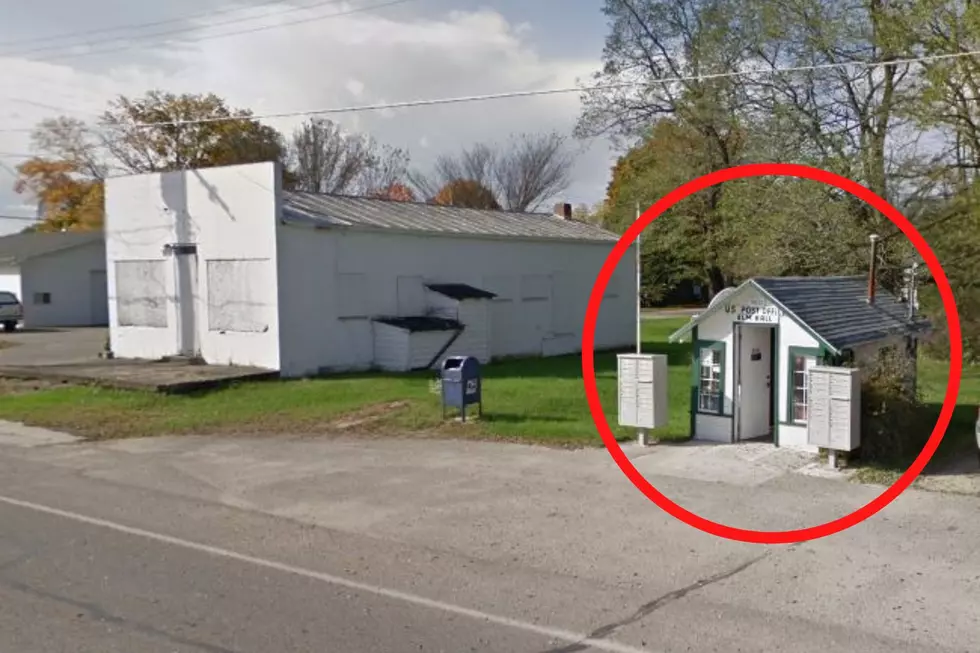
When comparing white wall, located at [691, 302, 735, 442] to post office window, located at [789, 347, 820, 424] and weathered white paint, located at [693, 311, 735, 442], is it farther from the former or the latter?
post office window, located at [789, 347, 820, 424]

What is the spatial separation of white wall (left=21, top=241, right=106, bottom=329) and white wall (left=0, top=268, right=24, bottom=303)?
18.6 inches

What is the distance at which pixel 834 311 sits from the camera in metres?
12.2

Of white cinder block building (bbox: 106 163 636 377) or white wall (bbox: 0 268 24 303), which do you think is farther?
white wall (bbox: 0 268 24 303)

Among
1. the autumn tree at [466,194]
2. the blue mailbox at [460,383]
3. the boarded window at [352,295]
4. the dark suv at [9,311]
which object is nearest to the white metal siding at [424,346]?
the boarded window at [352,295]

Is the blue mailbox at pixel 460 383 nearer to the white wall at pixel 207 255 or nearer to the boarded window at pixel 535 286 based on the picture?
the white wall at pixel 207 255

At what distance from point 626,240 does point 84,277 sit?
1655 inches

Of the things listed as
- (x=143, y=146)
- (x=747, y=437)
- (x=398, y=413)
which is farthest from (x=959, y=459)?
(x=143, y=146)

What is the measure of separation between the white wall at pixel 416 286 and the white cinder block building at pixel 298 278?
0.04 metres

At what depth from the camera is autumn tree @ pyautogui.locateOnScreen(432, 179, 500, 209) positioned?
58.2 meters

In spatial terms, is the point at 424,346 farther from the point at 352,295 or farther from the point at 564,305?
the point at 564,305

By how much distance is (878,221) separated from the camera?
20.2 metres

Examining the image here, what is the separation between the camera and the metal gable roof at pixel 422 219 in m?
21.8
